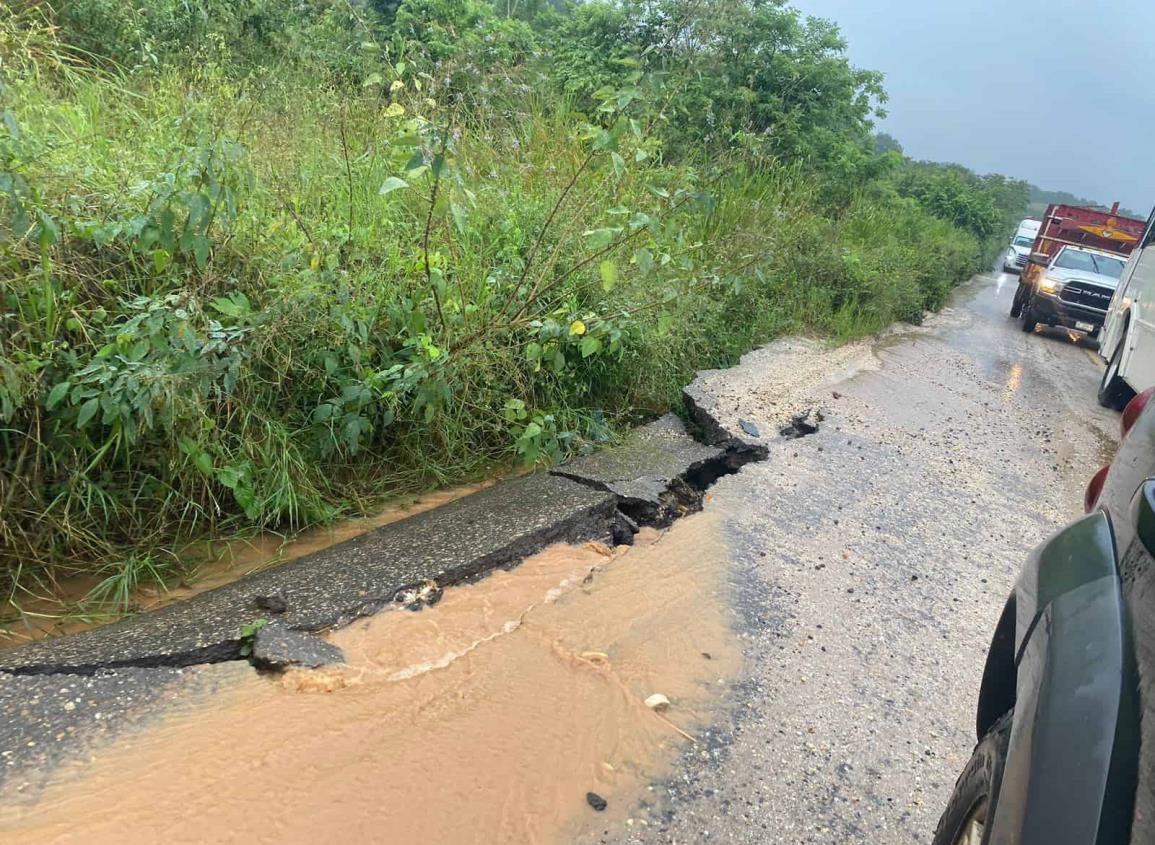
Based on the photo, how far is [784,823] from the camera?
2.13 metres

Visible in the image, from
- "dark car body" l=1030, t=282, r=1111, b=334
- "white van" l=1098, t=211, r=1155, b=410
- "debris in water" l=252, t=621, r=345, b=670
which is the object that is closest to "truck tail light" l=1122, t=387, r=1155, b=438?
"debris in water" l=252, t=621, r=345, b=670

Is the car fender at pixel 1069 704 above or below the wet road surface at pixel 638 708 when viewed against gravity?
above

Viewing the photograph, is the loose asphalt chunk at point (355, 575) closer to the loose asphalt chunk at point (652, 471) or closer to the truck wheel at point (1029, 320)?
the loose asphalt chunk at point (652, 471)

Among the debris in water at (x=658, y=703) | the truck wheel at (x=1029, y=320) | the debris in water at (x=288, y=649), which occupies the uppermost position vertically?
the truck wheel at (x=1029, y=320)

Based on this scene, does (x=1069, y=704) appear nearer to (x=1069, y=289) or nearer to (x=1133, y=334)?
(x=1133, y=334)

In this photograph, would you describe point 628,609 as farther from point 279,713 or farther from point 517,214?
point 517,214

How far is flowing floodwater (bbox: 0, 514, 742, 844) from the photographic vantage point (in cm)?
195

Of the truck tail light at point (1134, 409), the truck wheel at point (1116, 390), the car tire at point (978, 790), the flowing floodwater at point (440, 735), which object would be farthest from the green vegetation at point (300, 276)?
the truck wheel at point (1116, 390)

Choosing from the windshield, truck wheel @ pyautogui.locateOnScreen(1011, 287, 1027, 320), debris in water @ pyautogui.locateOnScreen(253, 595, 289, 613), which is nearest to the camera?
debris in water @ pyautogui.locateOnScreen(253, 595, 289, 613)

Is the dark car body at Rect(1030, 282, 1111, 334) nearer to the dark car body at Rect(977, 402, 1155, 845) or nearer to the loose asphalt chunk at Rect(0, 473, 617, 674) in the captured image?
the loose asphalt chunk at Rect(0, 473, 617, 674)

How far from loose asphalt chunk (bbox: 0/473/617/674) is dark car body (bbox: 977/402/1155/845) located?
82.1 inches

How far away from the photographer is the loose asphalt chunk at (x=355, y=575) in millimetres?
2408

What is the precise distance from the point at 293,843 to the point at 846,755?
1624 millimetres

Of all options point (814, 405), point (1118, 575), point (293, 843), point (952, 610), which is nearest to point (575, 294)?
point (814, 405)
